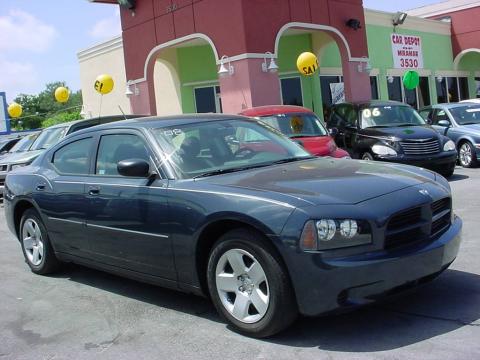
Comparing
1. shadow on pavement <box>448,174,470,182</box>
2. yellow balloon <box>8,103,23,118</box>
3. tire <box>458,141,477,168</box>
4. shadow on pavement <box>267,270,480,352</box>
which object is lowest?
shadow on pavement <box>267,270,480,352</box>

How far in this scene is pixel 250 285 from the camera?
12.9 ft

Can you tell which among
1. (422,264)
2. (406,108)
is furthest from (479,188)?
(422,264)

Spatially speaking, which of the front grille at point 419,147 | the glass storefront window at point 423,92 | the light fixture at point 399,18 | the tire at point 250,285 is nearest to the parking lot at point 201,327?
the tire at point 250,285

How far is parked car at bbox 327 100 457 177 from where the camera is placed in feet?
36.5

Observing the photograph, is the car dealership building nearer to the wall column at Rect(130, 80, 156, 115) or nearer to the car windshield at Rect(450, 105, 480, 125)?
the wall column at Rect(130, 80, 156, 115)

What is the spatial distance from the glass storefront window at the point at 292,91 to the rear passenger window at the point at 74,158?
15034 millimetres

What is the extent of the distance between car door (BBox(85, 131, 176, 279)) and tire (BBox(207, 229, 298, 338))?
1.61ft

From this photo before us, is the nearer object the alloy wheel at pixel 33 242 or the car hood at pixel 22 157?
the alloy wheel at pixel 33 242

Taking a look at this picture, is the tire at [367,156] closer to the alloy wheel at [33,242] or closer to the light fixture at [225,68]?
the light fixture at [225,68]

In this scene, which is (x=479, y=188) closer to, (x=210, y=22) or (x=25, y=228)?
(x=25, y=228)

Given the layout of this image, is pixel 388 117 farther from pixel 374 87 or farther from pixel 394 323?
pixel 374 87

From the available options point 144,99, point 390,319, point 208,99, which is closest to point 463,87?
point 208,99

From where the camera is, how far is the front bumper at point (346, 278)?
3.56m

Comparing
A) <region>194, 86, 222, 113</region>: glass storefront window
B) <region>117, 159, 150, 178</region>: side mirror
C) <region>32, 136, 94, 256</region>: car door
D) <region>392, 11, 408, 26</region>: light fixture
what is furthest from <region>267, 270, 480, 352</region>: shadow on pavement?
<region>392, 11, 408, 26</region>: light fixture
